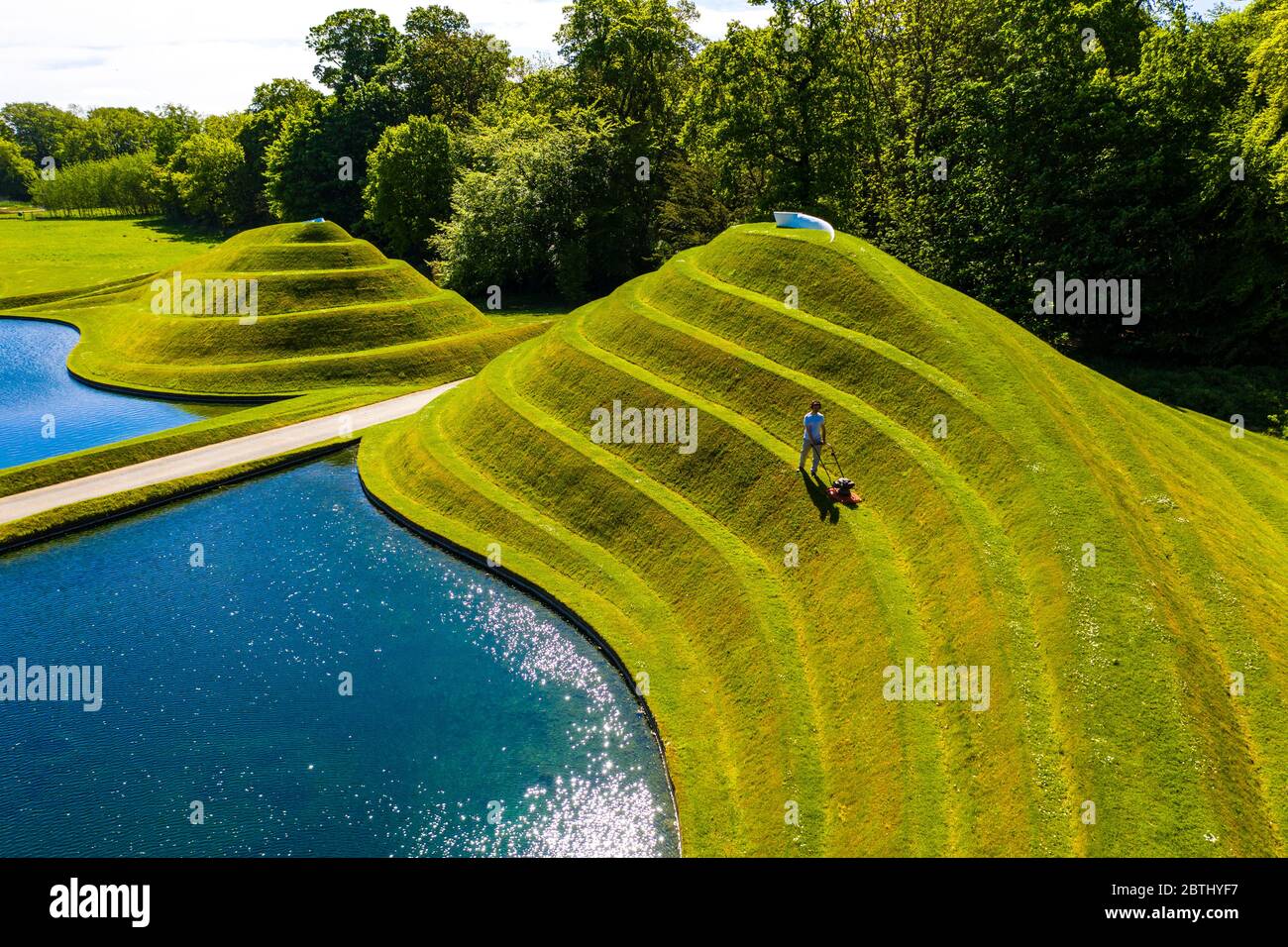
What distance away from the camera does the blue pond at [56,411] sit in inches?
2025

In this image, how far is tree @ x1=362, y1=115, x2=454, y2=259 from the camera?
9931 centimetres

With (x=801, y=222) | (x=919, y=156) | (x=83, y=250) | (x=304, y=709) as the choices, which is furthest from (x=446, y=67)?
(x=304, y=709)

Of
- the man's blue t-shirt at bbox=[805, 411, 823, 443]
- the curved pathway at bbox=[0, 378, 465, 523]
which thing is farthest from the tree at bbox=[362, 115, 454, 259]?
the man's blue t-shirt at bbox=[805, 411, 823, 443]

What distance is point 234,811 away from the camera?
75.5 feet

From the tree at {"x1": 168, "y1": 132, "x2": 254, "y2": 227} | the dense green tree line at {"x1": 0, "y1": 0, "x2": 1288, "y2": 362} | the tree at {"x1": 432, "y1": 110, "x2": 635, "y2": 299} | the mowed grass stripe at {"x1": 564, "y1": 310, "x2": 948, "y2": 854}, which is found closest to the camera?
the mowed grass stripe at {"x1": 564, "y1": 310, "x2": 948, "y2": 854}

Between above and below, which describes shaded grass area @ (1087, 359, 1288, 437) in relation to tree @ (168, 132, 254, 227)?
below

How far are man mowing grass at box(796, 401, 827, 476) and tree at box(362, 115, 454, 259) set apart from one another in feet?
256

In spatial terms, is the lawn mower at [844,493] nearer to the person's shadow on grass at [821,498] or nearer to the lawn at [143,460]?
the person's shadow on grass at [821,498]

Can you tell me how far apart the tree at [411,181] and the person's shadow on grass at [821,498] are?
78242 mm

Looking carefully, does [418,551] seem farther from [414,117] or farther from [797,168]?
[414,117]

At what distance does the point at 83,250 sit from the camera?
13312 cm

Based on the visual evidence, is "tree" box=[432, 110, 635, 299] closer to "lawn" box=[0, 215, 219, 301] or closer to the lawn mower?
"lawn" box=[0, 215, 219, 301]

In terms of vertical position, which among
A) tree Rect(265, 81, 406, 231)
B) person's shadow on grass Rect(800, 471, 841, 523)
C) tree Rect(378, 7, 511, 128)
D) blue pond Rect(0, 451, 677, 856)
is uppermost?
tree Rect(378, 7, 511, 128)

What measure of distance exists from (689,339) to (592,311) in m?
12.9
